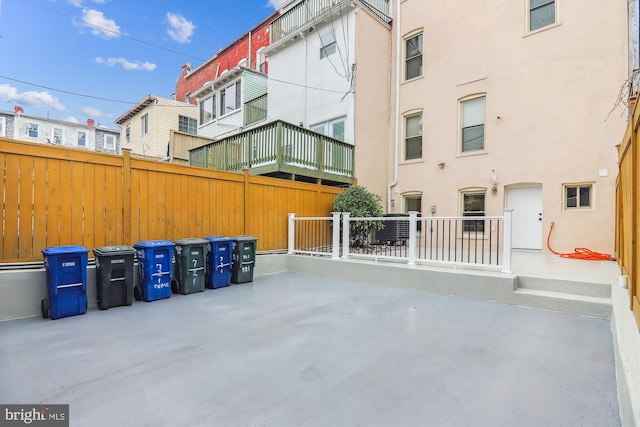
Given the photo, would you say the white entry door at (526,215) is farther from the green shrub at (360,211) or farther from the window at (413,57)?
the window at (413,57)

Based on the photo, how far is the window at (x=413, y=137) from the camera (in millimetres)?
9406

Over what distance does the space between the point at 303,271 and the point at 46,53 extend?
15.3m

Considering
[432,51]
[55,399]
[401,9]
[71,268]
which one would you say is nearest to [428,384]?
[55,399]

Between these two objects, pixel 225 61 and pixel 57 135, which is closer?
pixel 225 61

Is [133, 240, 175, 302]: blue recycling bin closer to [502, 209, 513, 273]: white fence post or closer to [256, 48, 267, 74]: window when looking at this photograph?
[502, 209, 513, 273]: white fence post

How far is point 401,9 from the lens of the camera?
968cm

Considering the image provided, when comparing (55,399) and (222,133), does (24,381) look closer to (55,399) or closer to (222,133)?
(55,399)

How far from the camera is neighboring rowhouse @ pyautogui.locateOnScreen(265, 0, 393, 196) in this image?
9.03m

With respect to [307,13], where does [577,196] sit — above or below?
below

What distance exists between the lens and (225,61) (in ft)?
53.6

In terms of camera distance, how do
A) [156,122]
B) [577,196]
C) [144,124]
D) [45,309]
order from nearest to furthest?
[45,309]
[577,196]
[156,122]
[144,124]

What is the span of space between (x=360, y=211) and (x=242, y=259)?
294 cm

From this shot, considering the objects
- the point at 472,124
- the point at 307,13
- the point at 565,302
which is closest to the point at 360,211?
the point at 565,302

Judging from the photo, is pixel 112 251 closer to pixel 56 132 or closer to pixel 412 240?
pixel 412 240
